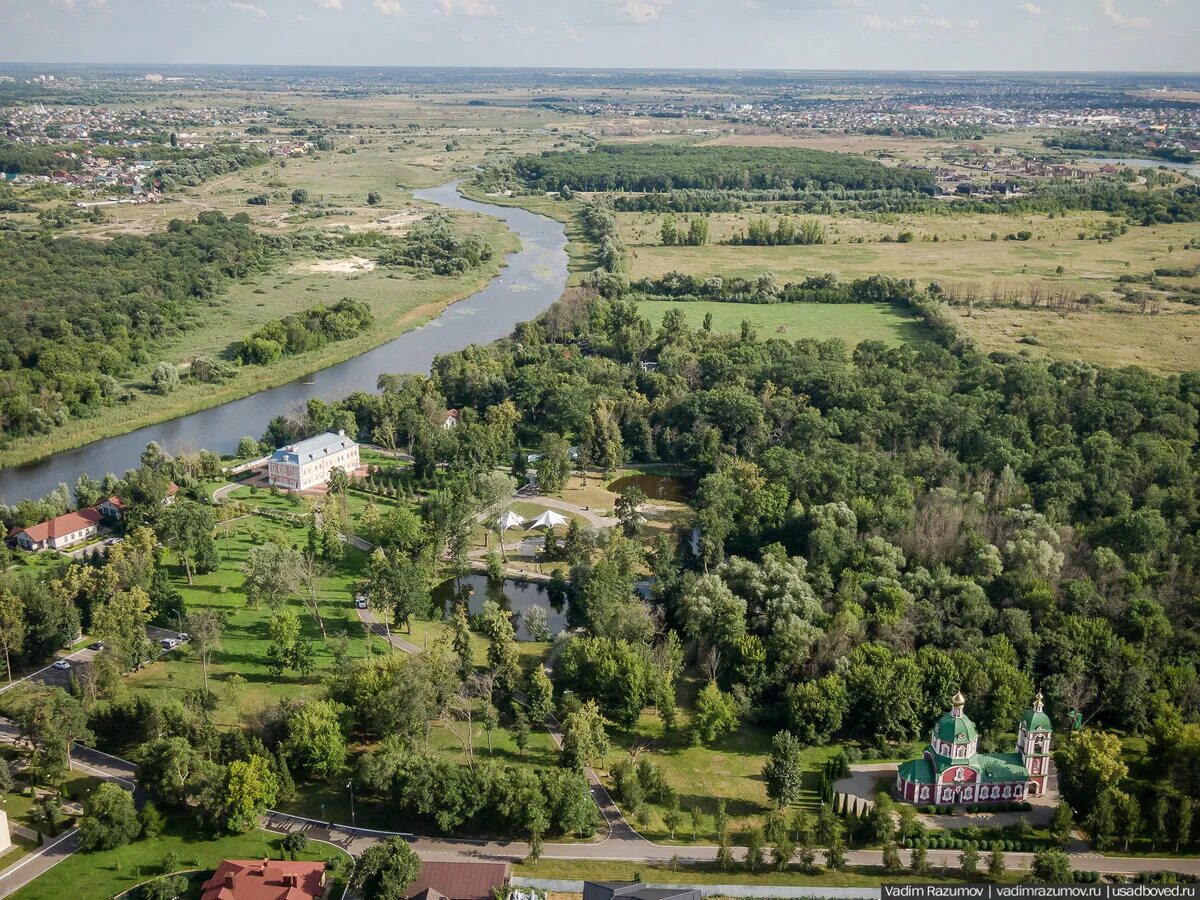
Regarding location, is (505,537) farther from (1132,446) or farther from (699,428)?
(1132,446)

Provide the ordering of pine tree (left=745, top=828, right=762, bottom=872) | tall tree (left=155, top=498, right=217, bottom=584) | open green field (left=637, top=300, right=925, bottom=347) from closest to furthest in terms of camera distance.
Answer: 1. pine tree (left=745, top=828, right=762, bottom=872)
2. tall tree (left=155, top=498, right=217, bottom=584)
3. open green field (left=637, top=300, right=925, bottom=347)

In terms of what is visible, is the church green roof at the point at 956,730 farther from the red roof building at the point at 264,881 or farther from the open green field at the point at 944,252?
the open green field at the point at 944,252

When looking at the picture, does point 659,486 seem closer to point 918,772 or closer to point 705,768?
point 705,768

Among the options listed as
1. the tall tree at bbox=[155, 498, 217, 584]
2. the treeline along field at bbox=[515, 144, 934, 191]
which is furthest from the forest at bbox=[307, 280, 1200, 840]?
the treeline along field at bbox=[515, 144, 934, 191]

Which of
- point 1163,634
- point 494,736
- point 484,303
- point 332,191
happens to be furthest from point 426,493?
point 332,191

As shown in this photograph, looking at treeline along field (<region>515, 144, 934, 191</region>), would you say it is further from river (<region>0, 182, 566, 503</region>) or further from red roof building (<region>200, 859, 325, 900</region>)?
red roof building (<region>200, 859, 325, 900</region>)

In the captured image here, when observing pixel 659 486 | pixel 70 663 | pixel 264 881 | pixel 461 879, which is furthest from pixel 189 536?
pixel 659 486
